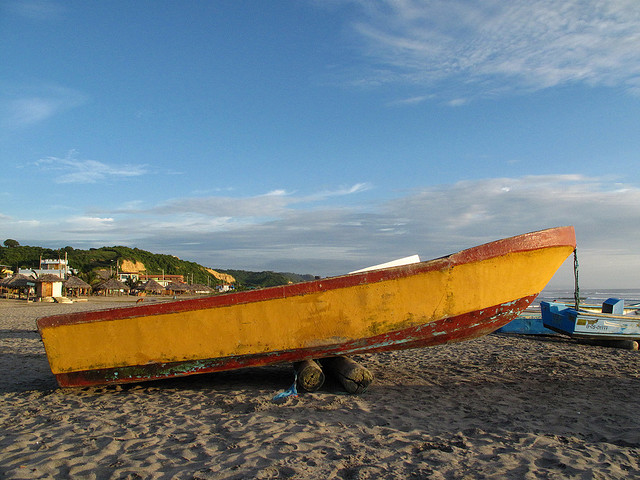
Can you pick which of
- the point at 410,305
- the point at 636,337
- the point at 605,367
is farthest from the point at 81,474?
the point at 636,337

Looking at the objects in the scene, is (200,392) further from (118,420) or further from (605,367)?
(605,367)

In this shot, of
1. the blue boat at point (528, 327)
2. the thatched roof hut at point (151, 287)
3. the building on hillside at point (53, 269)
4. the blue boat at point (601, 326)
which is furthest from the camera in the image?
the thatched roof hut at point (151, 287)

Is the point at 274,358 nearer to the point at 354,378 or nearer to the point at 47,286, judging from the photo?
the point at 354,378

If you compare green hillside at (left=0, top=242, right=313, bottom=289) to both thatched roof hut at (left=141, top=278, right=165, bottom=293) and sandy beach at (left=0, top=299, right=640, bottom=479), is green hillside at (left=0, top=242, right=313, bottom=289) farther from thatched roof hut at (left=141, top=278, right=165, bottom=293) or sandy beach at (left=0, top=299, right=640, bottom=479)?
sandy beach at (left=0, top=299, right=640, bottom=479)

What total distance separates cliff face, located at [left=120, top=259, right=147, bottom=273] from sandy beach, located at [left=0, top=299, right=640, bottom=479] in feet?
215

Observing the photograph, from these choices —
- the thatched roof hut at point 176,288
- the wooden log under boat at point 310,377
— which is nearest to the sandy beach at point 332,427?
the wooden log under boat at point 310,377

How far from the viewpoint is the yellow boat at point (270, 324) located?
434 cm

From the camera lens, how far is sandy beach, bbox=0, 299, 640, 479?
8.72 feet

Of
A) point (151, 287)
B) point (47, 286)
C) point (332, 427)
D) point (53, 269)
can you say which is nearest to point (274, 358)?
point (332, 427)

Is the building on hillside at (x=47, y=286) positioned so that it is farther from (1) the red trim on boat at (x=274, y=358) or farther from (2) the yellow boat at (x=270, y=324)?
(2) the yellow boat at (x=270, y=324)

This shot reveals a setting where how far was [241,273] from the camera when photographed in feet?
410

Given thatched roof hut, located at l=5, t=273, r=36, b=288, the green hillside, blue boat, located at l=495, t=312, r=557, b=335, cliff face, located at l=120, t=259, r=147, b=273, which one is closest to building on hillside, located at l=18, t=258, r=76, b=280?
the green hillside

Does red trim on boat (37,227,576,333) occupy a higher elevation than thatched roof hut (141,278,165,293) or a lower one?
higher

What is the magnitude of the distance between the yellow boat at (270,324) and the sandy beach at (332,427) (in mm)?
417
